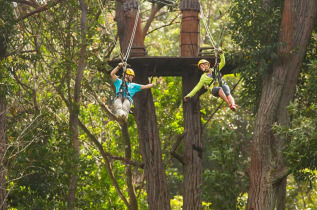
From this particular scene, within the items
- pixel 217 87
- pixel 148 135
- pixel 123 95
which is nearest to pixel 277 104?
pixel 217 87

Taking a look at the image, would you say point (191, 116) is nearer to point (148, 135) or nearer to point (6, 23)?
point (148, 135)

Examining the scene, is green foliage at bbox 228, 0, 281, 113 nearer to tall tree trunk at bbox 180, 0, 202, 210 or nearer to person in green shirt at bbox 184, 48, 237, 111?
person in green shirt at bbox 184, 48, 237, 111

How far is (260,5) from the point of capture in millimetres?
14320

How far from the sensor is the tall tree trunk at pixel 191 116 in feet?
52.5

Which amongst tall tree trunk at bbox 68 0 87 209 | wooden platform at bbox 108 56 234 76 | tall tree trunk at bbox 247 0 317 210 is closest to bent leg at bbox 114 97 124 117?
wooden platform at bbox 108 56 234 76

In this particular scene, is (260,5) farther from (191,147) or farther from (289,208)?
(289,208)

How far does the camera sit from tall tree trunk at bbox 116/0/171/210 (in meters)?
16.0

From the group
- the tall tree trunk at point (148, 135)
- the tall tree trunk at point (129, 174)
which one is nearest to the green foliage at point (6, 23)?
the tall tree trunk at point (148, 135)

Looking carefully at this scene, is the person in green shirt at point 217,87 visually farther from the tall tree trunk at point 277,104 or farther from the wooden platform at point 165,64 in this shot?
the tall tree trunk at point 277,104

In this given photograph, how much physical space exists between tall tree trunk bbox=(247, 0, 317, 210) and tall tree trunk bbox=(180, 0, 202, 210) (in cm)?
231

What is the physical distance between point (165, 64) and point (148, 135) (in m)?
2.03

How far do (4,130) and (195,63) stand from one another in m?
4.78

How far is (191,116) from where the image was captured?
53.5 feet

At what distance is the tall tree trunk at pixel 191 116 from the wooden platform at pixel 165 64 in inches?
16.1
